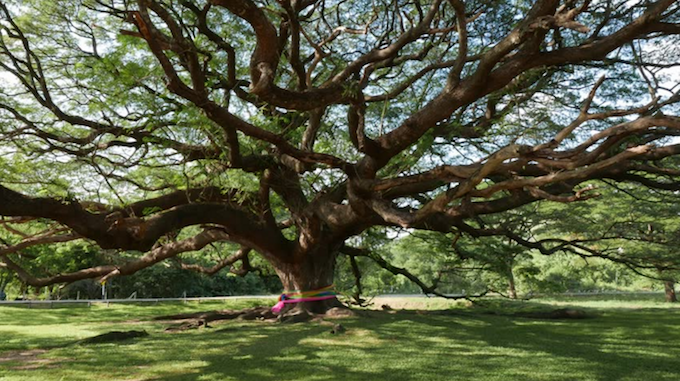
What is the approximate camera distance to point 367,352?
597cm

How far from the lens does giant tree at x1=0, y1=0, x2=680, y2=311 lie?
5.29 metres

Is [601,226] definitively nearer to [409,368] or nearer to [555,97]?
[555,97]

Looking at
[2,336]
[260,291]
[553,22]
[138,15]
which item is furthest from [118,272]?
[260,291]

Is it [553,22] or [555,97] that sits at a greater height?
[555,97]

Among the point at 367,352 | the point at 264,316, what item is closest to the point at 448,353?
the point at 367,352

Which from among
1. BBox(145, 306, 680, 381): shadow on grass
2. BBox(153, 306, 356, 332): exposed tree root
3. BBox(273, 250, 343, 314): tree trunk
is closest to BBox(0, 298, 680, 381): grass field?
BBox(145, 306, 680, 381): shadow on grass

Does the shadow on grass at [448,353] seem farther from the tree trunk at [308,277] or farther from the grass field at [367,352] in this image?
the tree trunk at [308,277]

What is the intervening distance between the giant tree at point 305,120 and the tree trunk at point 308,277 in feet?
0.14

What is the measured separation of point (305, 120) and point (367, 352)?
15.0 ft

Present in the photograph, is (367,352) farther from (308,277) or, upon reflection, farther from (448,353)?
(308,277)

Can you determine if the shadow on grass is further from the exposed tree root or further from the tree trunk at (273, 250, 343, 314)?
the tree trunk at (273, 250, 343, 314)

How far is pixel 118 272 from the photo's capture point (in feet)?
30.7

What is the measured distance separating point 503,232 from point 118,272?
7.43 m

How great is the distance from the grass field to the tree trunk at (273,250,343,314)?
1.22 m
